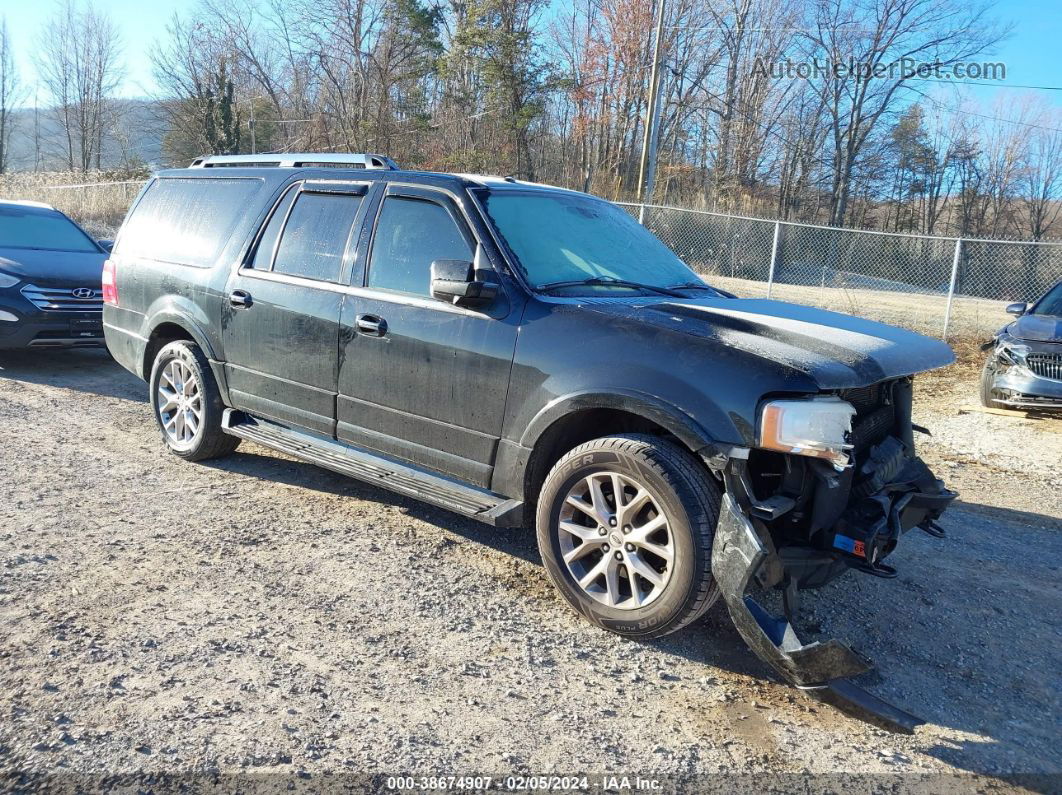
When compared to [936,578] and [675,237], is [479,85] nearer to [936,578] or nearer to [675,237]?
[675,237]

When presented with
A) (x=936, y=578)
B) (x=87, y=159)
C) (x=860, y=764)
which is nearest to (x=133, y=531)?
(x=860, y=764)

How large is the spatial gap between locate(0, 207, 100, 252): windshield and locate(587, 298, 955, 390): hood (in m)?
7.83

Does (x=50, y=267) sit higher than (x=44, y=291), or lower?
higher

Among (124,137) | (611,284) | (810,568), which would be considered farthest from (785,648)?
(124,137)

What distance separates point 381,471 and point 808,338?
2.24 m

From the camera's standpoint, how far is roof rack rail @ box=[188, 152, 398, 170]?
4.82m

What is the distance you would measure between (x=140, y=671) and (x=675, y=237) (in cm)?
1938

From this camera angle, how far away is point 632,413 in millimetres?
3480

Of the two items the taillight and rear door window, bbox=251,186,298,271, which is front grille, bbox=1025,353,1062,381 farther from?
the taillight

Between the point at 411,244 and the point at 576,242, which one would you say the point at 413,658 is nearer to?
the point at 411,244

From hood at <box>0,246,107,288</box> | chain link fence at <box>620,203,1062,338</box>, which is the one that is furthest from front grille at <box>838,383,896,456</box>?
chain link fence at <box>620,203,1062,338</box>

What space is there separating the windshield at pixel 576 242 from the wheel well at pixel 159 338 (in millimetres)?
2637

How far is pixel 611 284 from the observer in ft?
14.0

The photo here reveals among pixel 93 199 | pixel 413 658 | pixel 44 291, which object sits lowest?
pixel 413 658
